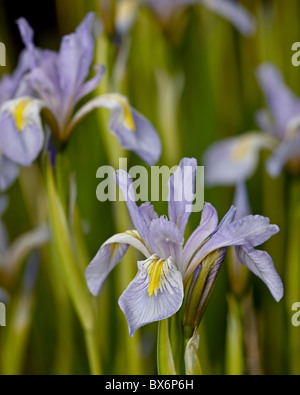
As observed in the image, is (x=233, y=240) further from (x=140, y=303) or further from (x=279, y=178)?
(x=279, y=178)

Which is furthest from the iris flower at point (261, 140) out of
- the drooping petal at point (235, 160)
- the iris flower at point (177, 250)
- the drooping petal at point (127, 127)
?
the iris flower at point (177, 250)

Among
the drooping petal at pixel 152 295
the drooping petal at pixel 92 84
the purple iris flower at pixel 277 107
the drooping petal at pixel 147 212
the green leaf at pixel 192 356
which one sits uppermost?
the purple iris flower at pixel 277 107

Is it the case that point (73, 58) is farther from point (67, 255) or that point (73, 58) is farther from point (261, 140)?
point (261, 140)

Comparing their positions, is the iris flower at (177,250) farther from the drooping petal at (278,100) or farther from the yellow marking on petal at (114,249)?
the drooping petal at (278,100)

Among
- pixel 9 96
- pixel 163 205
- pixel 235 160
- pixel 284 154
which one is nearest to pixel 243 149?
pixel 235 160

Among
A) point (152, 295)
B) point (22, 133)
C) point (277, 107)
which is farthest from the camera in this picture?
point (277, 107)
